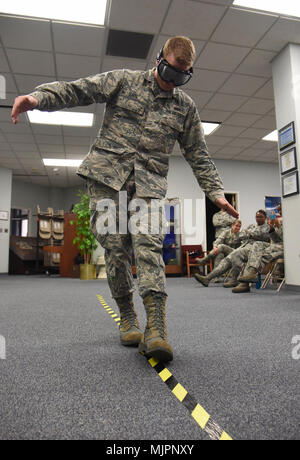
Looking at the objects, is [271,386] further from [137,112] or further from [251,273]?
[251,273]

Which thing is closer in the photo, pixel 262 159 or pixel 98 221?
pixel 98 221

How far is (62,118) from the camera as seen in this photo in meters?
5.75

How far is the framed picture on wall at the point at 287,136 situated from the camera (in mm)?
3796

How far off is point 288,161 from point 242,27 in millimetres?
1577

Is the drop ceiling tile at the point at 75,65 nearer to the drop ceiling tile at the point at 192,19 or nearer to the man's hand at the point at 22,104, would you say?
the drop ceiling tile at the point at 192,19

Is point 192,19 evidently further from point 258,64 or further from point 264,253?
point 264,253

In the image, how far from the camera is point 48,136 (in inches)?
257

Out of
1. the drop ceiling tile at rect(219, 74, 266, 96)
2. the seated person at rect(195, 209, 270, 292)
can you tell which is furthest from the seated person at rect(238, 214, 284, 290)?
the drop ceiling tile at rect(219, 74, 266, 96)

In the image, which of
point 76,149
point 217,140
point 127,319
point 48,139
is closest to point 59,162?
point 76,149

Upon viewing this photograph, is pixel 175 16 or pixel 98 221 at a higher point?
pixel 175 16

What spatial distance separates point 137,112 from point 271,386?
1.09 meters

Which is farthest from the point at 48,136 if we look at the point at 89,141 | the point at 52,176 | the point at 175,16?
the point at 175,16

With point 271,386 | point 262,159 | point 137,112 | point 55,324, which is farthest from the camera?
point 262,159

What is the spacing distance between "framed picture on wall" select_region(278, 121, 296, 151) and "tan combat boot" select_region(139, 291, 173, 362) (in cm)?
334
